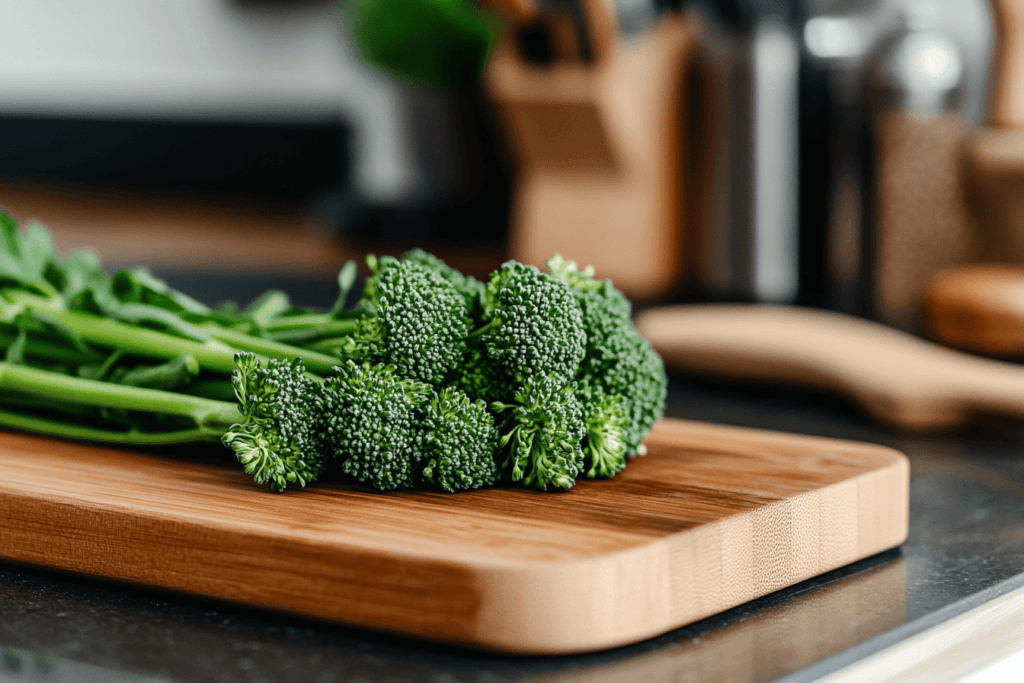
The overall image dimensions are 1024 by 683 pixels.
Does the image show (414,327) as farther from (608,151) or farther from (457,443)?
(608,151)

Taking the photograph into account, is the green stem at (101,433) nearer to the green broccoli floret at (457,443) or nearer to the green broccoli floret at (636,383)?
the green broccoli floret at (457,443)

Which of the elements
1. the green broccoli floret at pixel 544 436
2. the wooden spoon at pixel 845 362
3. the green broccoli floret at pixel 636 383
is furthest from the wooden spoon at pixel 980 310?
the green broccoli floret at pixel 544 436

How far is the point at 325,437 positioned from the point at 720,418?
1.99ft

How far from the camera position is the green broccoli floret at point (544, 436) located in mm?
712

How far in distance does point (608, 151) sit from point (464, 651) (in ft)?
4.45

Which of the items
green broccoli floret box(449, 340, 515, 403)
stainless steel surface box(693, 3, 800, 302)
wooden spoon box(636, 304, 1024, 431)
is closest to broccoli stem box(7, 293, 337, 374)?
green broccoli floret box(449, 340, 515, 403)

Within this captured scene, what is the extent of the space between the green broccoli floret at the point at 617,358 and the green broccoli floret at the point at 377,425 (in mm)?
126

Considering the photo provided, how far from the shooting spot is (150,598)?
26.0 inches

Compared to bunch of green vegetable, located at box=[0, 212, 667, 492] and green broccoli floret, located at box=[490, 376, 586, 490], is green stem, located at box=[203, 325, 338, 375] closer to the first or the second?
bunch of green vegetable, located at box=[0, 212, 667, 492]

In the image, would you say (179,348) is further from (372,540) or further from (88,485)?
(372,540)

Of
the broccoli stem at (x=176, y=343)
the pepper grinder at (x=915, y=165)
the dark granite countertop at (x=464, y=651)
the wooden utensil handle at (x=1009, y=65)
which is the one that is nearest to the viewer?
the dark granite countertop at (x=464, y=651)

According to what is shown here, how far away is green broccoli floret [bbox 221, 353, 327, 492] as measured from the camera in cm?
71

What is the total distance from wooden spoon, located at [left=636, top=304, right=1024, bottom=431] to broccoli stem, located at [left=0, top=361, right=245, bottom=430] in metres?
0.70

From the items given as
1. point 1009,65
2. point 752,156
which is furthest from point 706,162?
point 1009,65
